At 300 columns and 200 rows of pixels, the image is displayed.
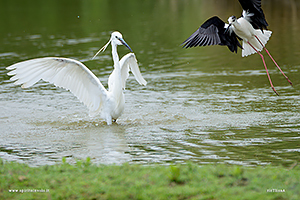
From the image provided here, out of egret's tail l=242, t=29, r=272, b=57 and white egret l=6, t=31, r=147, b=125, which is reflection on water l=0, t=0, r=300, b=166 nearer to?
white egret l=6, t=31, r=147, b=125

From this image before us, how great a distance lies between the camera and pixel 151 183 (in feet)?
16.3

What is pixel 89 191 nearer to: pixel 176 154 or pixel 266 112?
pixel 176 154

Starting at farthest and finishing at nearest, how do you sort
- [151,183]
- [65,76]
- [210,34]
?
1. [210,34]
2. [65,76]
3. [151,183]

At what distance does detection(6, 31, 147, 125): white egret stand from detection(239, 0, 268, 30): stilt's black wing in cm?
254

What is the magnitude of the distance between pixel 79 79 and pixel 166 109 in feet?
7.14

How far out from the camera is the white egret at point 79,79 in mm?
8359

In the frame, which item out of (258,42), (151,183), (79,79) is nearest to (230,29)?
(258,42)

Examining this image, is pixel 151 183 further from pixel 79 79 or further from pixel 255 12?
pixel 255 12

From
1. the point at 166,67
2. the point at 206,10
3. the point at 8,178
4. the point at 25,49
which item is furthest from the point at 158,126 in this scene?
the point at 206,10

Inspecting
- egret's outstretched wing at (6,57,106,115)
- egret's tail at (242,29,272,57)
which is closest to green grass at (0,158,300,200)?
egret's outstretched wing at (6,57,106,115)

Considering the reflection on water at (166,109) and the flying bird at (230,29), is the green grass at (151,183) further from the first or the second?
the flying bird at (230,29)

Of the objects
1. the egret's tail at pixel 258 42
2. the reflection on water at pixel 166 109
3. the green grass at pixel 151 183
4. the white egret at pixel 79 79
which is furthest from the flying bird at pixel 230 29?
the green grass at pixel 151 183

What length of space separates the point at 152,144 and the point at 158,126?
3.99 ft

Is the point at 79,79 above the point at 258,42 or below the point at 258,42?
below
